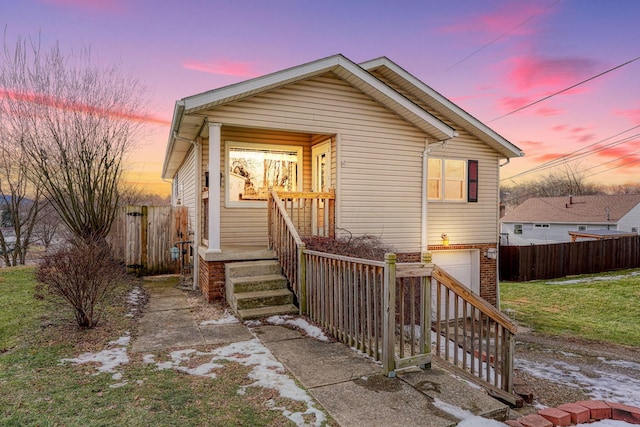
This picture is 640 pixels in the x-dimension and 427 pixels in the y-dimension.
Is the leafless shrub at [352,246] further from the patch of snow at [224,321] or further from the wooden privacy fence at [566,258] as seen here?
the wooden privacy fence at [566,258]

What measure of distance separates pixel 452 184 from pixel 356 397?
8.77 meters

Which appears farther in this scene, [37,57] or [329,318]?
[37,57]

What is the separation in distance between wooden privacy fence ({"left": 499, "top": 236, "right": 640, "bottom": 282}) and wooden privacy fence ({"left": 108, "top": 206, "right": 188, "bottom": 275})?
14.4 m

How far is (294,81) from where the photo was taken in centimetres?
757

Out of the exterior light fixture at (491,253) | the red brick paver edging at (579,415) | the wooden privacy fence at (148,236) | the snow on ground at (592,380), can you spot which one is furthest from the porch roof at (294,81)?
the red brick paver edging at (579,415)

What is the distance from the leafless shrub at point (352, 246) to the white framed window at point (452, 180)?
271 centimetres

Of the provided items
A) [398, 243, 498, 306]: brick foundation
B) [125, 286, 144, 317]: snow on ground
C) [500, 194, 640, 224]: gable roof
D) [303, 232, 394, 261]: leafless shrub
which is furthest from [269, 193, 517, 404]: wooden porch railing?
[500, 194, 640, 224]: gable roof

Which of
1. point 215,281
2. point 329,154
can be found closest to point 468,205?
point 329,154

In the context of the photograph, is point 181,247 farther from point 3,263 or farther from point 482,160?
point 3,263

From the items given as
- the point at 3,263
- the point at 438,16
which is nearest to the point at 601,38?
the point at 438,16

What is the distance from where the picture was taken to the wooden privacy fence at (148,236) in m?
10.3

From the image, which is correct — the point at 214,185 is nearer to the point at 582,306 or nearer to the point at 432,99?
the point at 432,99

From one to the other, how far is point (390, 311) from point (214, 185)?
4358 mm

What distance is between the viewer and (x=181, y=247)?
10398 millimetres
